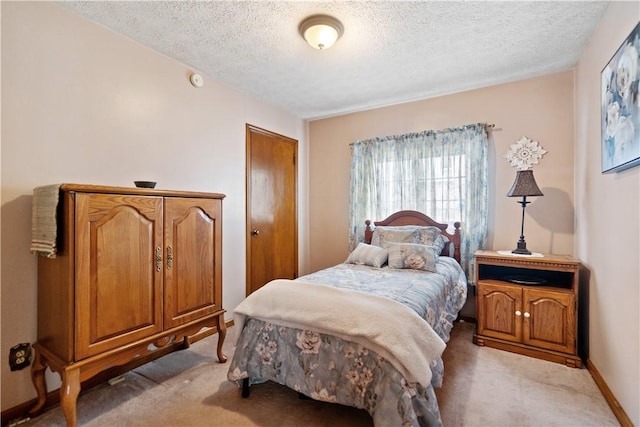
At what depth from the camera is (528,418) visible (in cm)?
172

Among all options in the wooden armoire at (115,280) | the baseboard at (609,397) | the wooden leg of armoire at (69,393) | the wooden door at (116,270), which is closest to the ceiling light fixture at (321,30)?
the wooden armoire at (115,280)

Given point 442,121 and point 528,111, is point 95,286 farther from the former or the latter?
Answer: point 528,111

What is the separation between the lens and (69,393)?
1549 millimetres

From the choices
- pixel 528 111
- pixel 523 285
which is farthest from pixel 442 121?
pixel 523 285

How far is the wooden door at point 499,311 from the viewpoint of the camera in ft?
8.33

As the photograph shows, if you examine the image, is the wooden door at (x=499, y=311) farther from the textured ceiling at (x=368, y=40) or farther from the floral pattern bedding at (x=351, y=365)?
the textured ceiling at (x=368, y=40)

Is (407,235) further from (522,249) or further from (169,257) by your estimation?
(169,257)

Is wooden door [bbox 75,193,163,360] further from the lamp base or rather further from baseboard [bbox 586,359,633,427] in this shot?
the lamp base

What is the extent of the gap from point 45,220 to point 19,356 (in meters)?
0.89

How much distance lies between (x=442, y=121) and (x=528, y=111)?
80cm

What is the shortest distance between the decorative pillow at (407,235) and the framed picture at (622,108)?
1.44 metres

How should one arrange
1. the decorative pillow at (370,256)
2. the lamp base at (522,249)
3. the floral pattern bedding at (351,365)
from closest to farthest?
the floral pattern bedding at (351,365) < the lamp base at (522,249) < the decorative pillow at (370,256)

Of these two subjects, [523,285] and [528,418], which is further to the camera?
[523,285]

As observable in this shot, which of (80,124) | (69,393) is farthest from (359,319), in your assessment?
(80,124)
